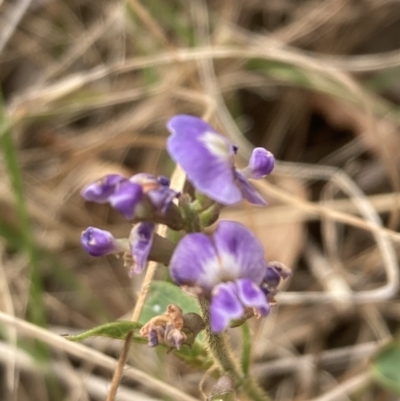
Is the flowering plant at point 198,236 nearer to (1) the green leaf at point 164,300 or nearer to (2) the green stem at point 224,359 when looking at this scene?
(2) the green stem at point 224,359

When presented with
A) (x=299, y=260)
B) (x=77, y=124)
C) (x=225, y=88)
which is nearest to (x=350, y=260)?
(x=299, y=260)

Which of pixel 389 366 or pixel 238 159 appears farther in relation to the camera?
pixel 238 159

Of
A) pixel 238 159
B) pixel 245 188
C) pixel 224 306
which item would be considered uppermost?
pixel 238 159

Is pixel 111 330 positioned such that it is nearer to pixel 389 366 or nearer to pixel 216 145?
pixel 216 145

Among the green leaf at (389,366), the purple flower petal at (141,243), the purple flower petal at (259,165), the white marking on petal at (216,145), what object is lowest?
the purple flower petal at (141,243)

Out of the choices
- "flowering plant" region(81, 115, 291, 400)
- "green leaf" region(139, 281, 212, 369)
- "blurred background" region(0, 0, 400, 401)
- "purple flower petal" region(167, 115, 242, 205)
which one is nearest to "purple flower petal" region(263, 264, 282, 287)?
"flowering plant" region(81, 115, 291, 400)

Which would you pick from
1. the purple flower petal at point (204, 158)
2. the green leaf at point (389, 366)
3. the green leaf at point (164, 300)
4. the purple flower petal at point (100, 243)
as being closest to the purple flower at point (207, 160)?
the purple flower petal at point (204, 158)

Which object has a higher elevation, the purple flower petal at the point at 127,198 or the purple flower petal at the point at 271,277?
the purple flower petal at the point at 127,198

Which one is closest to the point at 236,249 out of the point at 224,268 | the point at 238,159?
the point at 224,268
